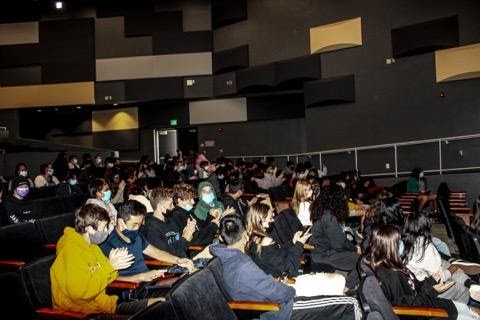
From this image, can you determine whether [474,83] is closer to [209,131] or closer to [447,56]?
[447,56]

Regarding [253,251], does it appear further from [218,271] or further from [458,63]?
[458,63]

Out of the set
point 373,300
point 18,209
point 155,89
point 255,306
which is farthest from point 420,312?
point 155,89

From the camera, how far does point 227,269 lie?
9.42 ft

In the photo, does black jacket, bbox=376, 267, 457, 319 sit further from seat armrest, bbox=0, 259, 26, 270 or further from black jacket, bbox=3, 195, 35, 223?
black jacket, bbox=3, 195, 35, 223

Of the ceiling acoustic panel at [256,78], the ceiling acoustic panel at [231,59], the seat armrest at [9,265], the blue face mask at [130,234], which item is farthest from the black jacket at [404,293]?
the ceiling acoustic panel at [231,59]

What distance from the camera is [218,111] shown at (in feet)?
46.8

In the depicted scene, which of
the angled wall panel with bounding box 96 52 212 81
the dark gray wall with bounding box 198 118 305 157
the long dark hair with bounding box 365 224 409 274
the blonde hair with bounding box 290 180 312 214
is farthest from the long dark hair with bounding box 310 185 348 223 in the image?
the angled wall panel with bounding box 96 52 212 81

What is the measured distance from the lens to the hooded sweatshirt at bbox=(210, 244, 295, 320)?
281 centimetres

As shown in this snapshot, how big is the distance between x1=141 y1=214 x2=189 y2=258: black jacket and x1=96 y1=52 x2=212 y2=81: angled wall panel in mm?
10301

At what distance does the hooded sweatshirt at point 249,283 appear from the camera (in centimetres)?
281

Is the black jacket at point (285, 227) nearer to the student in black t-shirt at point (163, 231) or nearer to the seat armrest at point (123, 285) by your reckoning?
the student in black t-shirt at point (163, 231)

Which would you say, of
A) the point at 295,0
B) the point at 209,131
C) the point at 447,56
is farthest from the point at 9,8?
the point at 447,56

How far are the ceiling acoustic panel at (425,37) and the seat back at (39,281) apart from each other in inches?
350

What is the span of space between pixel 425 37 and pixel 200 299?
8.93 meters
